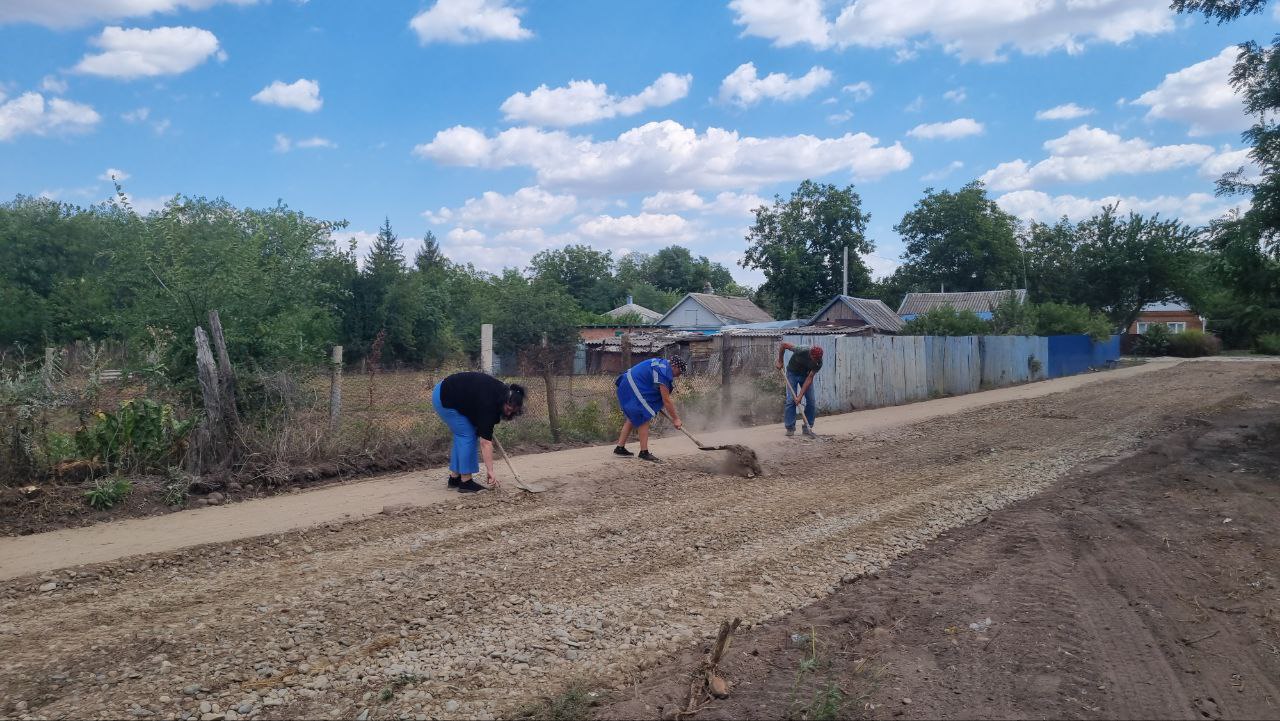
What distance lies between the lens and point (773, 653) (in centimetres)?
443

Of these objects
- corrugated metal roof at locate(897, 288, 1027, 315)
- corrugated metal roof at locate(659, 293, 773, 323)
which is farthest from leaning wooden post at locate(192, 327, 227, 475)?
corrugated metal roof at locate(897, 288, 1027, 315)

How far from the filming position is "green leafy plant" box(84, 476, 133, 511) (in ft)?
→ 25.0

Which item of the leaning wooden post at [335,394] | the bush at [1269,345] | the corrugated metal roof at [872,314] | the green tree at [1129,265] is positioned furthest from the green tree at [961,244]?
the leaning wooden post at [335,394]

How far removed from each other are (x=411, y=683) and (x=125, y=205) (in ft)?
29.2

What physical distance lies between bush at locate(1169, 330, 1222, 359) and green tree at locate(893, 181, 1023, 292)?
10.5 meters

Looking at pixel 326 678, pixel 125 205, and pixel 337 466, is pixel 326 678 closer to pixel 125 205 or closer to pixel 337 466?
pixel 337 466

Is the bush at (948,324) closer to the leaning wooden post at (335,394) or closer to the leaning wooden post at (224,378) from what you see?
the leaning wooden post at (335,394)

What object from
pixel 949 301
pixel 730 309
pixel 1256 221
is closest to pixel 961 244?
pixel 949 301

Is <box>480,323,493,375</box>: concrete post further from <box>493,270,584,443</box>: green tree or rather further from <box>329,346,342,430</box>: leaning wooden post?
<box>493,270,584,443</box>: green tree

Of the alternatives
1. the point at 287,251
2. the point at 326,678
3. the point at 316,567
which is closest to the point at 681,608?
the point at 326,678

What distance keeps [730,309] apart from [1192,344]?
29718 millimetres

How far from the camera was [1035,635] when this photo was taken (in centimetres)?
469

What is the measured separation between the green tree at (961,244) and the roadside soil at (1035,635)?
185ft

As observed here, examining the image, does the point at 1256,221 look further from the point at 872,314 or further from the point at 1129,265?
the point at 1129,265
